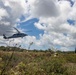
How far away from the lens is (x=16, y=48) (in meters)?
4.31

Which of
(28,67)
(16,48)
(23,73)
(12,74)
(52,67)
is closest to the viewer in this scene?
(16,48)

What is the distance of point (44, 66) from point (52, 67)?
499mm

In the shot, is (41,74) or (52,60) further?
(52,60)

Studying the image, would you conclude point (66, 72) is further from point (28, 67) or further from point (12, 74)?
point (12, 74)

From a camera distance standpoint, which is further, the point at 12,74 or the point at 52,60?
the point at 52,60

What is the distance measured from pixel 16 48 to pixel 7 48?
35 centimetres

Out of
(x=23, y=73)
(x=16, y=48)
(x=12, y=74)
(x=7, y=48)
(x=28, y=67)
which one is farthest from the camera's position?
(x=28, y=67)

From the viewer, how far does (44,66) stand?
15938 mm

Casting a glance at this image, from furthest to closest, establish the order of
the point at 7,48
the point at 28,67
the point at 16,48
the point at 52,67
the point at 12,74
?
the point at 52,67
the point at 28,67
the point at 12,74
the point at 7,48
the point at 16,48

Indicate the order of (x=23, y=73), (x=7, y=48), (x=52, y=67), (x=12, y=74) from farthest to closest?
(x=52, y=67)
(x=23, y=73)
(x=12, y=74)
(x=7, y=48)

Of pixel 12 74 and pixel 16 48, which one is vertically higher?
pixel 16 48

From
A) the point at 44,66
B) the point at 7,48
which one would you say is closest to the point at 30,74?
the point at 44,66

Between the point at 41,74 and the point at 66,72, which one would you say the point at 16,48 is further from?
the point at 66,72

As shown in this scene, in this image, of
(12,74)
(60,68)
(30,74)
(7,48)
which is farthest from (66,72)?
(7,48)
